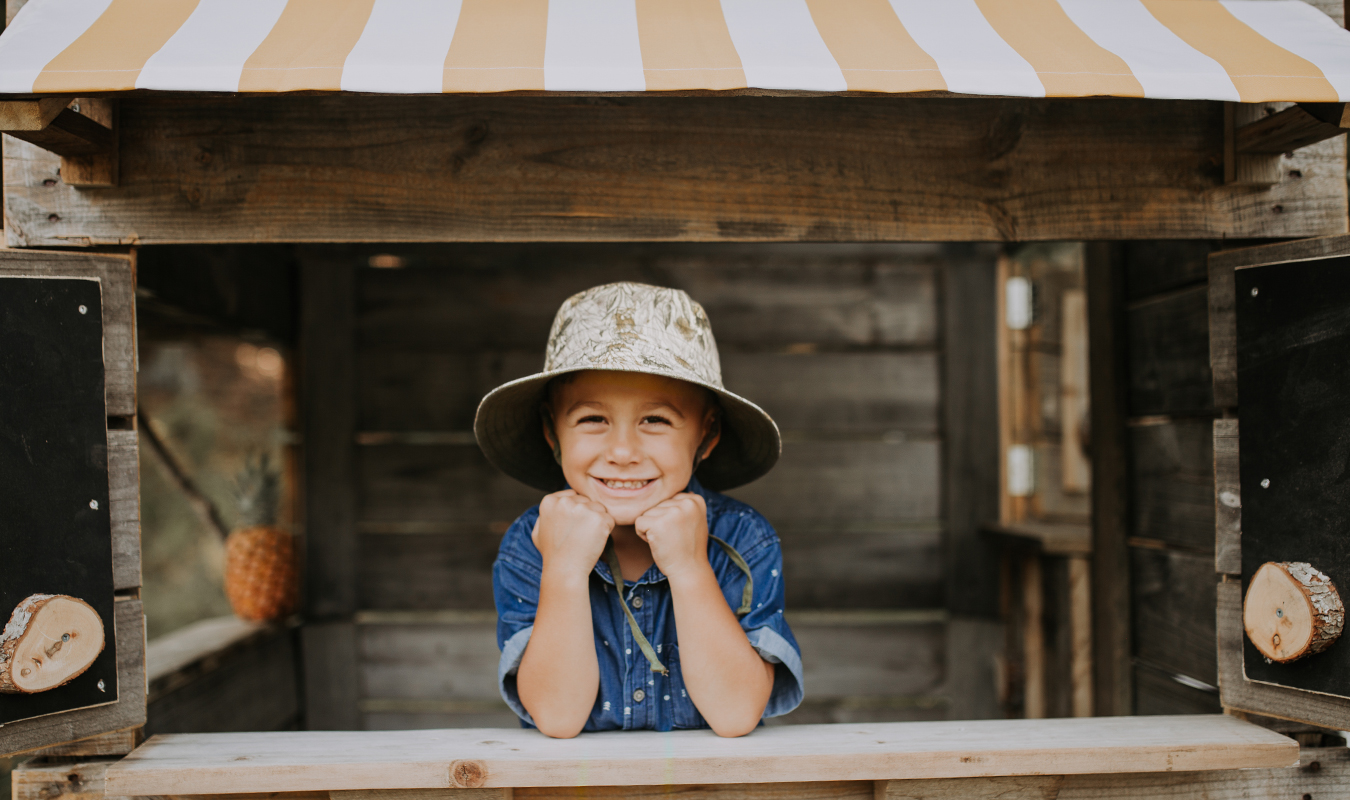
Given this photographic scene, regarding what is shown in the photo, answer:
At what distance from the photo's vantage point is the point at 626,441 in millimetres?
1528

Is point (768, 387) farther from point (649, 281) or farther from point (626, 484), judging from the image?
point (626, 484)

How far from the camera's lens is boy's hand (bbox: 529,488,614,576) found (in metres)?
1.48

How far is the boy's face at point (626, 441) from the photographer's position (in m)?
1.53

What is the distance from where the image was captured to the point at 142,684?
61.0 inches

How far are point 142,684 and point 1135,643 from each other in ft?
8.28

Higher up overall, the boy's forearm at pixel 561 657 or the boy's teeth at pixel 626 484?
the boy's teeth at pixel 626 484

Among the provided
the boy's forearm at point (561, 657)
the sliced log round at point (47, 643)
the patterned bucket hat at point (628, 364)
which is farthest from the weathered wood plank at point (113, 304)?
the boy's forearm at point (561, 657)

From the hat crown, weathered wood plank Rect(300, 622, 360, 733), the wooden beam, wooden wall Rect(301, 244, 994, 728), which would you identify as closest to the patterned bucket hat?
the hat crown

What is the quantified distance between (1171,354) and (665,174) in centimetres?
152

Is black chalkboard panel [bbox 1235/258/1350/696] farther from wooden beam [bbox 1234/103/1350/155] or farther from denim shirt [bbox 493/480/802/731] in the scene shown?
denim shirt [bbox 493/480/802/731]

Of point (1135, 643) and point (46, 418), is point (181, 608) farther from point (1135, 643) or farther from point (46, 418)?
point (1135, 643)

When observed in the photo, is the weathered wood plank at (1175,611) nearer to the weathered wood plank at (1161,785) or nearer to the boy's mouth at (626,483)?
the weathered wood plank at (1161,785)

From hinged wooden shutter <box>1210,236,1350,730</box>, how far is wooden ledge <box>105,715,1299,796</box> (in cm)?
13

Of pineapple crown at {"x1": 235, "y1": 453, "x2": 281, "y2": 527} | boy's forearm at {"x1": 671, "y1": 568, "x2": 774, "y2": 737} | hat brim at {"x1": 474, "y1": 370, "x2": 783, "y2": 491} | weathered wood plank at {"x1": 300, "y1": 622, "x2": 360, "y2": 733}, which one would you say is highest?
hat brim at {"x1": 474, "y1": 370, "x2": 783, "y2": 491}
